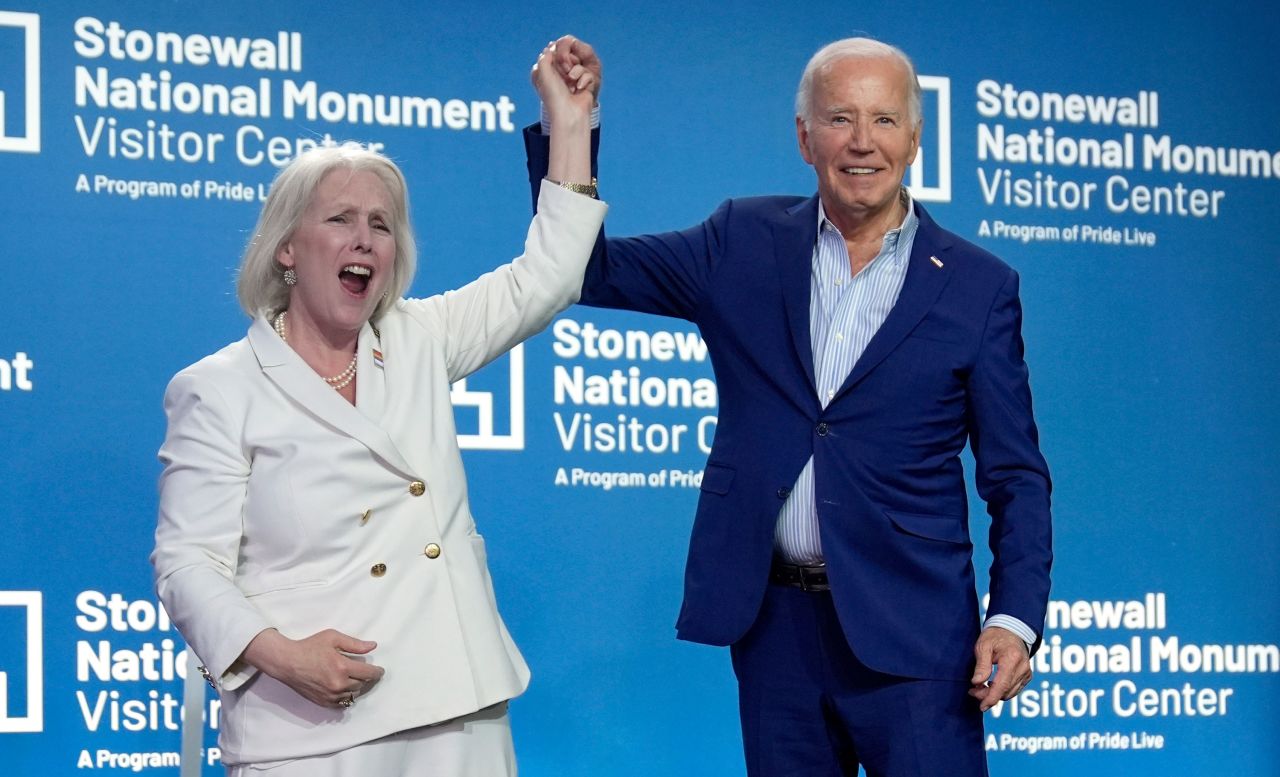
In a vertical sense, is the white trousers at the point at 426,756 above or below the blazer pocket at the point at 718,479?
below

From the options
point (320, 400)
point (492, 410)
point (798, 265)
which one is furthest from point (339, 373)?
point (492, 410)

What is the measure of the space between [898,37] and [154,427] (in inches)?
A: 91.1

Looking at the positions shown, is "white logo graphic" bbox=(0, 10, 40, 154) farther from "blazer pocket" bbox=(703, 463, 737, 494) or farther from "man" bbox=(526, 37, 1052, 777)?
"blazer pocket" bbox=(703, 463, 737, 494)

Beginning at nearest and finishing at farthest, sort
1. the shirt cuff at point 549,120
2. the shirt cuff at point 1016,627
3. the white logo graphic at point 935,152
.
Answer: the shirt cuff at point 1016,627, the shirt cuff at point 549,120, the white logo graphic at point 935,152

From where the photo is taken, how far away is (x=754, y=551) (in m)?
2.38

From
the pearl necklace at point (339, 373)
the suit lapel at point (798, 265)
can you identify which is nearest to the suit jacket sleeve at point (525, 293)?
the pearl necklace at point (339, 373)

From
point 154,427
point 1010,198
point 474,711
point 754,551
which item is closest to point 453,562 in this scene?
point 474,711

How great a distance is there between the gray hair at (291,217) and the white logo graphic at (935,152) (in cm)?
230

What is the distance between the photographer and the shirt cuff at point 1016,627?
7.62 ft

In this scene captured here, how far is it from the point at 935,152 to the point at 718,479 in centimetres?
213

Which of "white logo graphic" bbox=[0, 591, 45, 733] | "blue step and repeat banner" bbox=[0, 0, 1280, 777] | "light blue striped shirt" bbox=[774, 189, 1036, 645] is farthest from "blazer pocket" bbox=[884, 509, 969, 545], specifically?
"white logo graphic" bbox=[0, 591, 45, 733]

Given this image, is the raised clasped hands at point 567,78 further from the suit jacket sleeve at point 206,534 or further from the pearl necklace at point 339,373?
the suit jacket sleeve at point 206,534

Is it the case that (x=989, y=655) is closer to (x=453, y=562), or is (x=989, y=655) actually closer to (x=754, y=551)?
(x=754, y=551)

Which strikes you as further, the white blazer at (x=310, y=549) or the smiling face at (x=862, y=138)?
the smiling face at (x=862, y=138)
